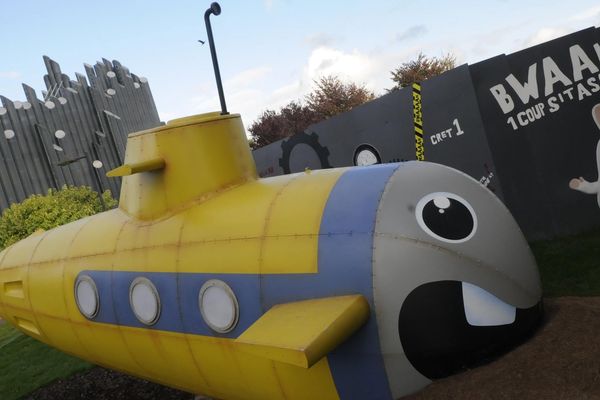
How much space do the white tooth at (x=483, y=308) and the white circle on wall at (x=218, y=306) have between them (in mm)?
1887

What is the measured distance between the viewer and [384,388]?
3.96 m

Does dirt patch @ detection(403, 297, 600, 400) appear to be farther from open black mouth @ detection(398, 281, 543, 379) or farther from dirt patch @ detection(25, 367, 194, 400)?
dirt patch @ detection(25, 367, 194, 400)

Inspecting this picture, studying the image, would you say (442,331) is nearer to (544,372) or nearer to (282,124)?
(544,372)

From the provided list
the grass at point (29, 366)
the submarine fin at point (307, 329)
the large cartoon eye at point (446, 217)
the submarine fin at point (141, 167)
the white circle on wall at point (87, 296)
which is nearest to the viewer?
the submarine fin at point (307, 329)

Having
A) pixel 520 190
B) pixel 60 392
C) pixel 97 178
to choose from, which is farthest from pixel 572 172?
pixel 97 178

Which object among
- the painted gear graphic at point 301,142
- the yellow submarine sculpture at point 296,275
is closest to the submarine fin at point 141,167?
the yellow submarine sculpture at point 296,275

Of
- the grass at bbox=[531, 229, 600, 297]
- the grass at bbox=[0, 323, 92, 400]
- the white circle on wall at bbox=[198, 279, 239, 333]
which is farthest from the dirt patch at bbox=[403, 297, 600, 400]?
the grass at bbox=[0, 323, 92, 400]

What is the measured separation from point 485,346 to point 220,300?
2.21 m

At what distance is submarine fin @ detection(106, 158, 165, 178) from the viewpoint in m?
5.41

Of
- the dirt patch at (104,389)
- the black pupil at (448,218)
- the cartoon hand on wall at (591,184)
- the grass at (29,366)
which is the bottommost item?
the dirt patch at (104,389)

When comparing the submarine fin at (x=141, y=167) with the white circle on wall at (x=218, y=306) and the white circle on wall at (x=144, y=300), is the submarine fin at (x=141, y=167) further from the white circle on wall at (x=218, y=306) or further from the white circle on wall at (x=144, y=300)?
the white circle on wall at (x=218, y=306)

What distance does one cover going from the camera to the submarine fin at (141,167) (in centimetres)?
541

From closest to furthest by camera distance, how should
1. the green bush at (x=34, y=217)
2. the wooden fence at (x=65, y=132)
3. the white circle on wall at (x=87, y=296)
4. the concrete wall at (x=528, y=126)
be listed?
the white circle on wall at (x=87, y=296)
the concrete wall at (x=528, y=126)
the green bush at (x=34, y=217)
the wooden fence at (x=65, y=132)

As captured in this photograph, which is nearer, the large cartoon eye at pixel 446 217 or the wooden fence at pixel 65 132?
the large cartoon eye at pixel 446 217
